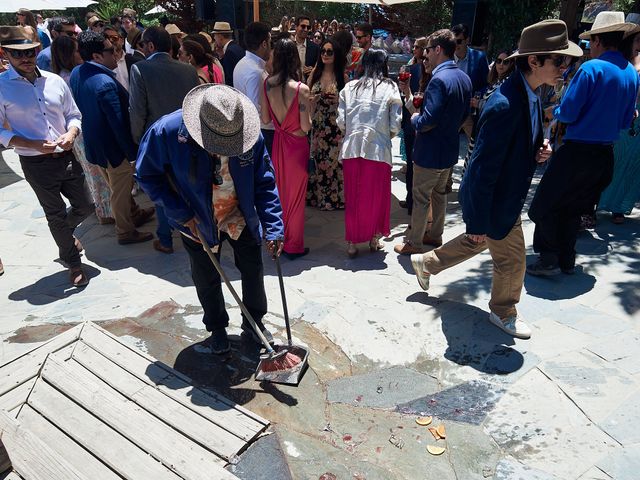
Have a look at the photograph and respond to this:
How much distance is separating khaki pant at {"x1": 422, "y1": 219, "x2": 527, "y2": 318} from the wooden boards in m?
1.94

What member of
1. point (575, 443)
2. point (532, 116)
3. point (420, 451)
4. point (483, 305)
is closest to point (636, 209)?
point (483, 305)

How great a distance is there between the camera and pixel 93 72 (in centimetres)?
474

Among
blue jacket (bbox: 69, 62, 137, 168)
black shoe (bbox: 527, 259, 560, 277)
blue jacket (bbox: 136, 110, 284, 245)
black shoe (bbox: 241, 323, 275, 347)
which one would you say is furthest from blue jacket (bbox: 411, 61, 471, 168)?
blue jacket (bbox: 69, 62, 137, 168)

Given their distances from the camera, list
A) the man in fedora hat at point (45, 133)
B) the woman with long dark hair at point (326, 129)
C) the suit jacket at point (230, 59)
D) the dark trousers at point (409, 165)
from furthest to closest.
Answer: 1. the suit jacket at point (230, 59)
2. the dark trousers at point (409, 165)
3. the woman with long dark hair at point (326, 129)
4. the man in fedora hat at point (45, 133)

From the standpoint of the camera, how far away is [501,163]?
3.21 m

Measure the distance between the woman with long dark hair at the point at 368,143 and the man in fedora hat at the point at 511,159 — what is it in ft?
4.52

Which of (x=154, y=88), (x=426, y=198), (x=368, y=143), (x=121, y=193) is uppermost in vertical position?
(x=154, y=88)

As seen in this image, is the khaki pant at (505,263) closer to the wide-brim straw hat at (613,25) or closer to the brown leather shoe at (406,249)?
the brown leather shoe at (406,249)

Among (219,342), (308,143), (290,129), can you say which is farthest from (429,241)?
(219,342)

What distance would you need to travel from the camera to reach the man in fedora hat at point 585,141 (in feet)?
13.6

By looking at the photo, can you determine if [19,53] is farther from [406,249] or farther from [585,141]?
[585,141]

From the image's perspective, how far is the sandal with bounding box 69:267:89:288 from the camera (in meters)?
4.48

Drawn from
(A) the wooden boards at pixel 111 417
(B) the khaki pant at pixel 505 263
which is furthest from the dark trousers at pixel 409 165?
(A) the wooden boards at pixel 111 417

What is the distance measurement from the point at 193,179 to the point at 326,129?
10.1 feet
